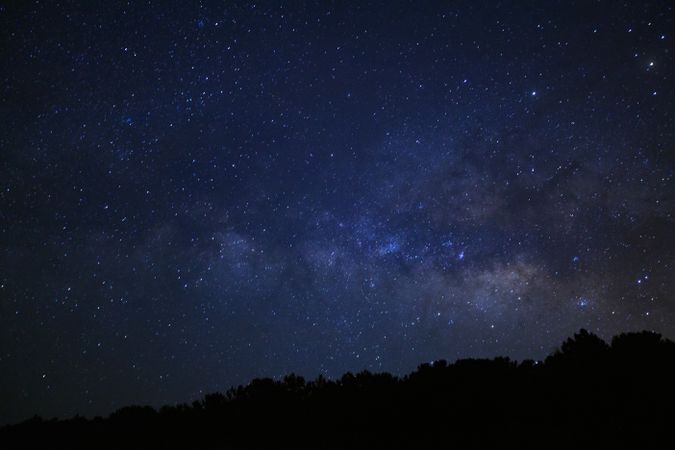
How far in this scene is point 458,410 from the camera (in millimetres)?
9883

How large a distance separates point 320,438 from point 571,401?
6.06m

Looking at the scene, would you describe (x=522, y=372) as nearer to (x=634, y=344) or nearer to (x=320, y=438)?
(x=634, y=344)

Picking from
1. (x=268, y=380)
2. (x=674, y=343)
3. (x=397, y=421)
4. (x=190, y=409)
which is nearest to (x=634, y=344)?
(x=674, y=343)

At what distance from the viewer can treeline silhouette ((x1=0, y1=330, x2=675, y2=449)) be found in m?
8.18

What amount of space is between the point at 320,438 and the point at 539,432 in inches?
215

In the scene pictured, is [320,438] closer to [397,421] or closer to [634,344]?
[397,421]

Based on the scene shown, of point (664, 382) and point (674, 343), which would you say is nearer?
point (664, 382)

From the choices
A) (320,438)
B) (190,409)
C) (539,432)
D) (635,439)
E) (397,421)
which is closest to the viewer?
(635,439)

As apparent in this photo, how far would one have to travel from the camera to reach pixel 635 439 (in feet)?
24.6

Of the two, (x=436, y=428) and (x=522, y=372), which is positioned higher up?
(x=522, y=372)

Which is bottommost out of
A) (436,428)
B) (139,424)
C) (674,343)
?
(436,428)

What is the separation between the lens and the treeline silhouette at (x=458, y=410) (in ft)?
26.8

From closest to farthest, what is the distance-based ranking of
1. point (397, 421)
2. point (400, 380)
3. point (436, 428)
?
1. point (436, 428)
2. point (397, 421)
3. point (400, 380)

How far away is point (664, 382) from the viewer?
28.3 feet
